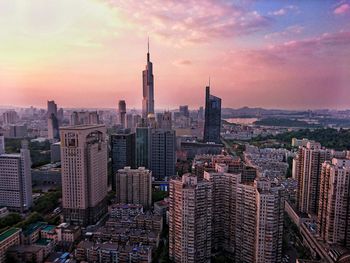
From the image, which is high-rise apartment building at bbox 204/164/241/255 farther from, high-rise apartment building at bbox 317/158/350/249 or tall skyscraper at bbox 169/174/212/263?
high-rise apartment building at bbox 317/158/350/249

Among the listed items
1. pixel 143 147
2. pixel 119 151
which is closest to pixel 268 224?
pixel 119 151

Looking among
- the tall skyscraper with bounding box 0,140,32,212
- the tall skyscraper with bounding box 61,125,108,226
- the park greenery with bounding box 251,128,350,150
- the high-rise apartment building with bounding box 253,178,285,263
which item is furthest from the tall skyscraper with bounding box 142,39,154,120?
the high-rise apartment building with bounding box 253,178,285,263

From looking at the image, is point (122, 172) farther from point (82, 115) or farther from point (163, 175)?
point (82, 115)

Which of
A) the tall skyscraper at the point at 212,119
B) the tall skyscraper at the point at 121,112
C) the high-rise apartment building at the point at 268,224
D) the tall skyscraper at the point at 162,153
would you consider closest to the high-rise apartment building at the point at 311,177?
the high-rise apartment building at the point at 268,224

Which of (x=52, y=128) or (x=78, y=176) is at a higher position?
(x=52, y=128)

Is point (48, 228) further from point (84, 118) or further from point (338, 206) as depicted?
point (84, 118)

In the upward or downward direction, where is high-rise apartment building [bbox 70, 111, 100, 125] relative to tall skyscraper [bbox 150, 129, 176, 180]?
upward

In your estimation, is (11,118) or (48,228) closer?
(48,228)

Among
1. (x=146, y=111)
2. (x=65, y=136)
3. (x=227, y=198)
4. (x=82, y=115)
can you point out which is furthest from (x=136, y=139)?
(x=146, y=111)
